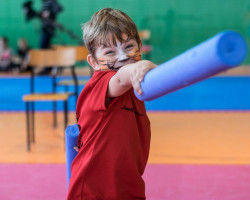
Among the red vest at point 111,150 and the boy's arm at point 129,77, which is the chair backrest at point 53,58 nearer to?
the red vest at point 111,150

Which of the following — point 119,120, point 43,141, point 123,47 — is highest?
point 123,47

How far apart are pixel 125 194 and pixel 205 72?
742mm

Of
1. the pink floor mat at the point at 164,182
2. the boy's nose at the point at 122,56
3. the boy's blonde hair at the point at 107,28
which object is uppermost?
the boy's blonde hair at the point at 107,28

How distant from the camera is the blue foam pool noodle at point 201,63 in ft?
2.28

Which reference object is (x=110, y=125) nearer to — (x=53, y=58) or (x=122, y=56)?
(x=122, y=56)

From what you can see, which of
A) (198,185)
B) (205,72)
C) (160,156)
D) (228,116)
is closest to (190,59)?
(205,72)

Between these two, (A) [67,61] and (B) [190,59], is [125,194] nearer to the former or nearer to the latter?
(B) [190,59]

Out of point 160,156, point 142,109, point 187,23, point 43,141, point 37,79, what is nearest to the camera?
point 142,109

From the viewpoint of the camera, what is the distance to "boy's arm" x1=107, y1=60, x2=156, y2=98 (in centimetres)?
94

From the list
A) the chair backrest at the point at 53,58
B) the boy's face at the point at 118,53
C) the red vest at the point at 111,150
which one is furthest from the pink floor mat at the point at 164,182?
the chair backrest at the point at 53,58

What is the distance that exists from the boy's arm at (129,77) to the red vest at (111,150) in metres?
0.13

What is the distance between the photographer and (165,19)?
398 inches

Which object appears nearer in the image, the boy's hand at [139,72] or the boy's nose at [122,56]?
the boy's hand at [139,72]

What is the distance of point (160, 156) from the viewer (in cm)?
328
